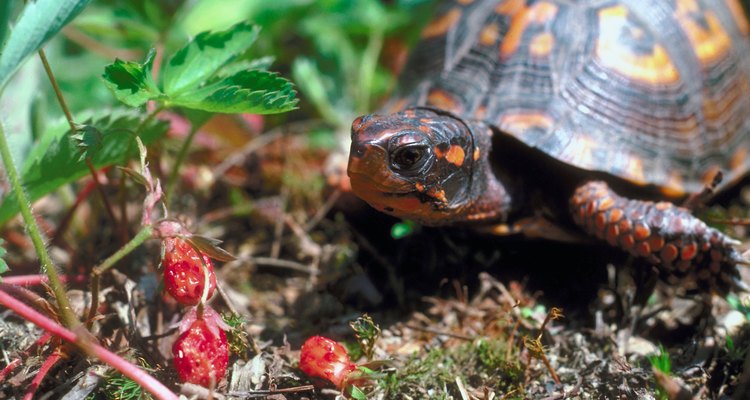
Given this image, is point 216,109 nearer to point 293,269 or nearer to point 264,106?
point 264,106

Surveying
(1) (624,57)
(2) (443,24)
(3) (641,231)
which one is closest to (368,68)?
(2) (443,24)

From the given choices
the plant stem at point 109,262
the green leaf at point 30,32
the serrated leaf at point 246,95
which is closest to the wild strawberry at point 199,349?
the plant stem at point 109,262

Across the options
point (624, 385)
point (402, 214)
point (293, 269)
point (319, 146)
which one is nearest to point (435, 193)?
point (402, 214)

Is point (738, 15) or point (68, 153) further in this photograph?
point (738, 15)

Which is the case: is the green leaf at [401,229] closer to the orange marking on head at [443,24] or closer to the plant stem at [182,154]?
the plant stem at [182,154]

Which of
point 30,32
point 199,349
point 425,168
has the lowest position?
point 199,349

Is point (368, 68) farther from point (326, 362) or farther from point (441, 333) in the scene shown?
point (326, 362)
